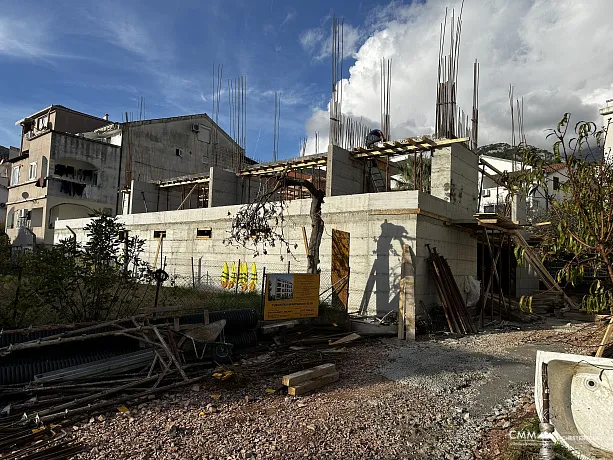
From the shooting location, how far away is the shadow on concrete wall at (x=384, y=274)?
1085cm

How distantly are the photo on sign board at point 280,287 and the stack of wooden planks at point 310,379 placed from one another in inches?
99.9

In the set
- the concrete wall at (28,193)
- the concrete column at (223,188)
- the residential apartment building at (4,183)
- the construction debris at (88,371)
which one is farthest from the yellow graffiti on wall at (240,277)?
the residential apartment building at (4,183)

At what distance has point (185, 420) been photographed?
4.95 metres

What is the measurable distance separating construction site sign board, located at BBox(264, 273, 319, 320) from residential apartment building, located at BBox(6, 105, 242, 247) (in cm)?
1902

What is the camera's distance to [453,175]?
1272 centimetres

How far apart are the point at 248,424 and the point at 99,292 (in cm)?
452

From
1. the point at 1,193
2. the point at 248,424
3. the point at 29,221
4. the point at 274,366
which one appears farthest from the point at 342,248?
the point at 1,193

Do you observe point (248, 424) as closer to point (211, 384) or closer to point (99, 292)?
point (211, 384)

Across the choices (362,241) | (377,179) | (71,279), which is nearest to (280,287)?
(362,241)

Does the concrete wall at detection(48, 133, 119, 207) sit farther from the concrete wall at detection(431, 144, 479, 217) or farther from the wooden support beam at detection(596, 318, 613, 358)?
the wooden support beam at detection(596, 318, 613, 358)

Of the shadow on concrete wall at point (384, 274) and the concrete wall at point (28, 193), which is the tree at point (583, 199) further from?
the concrete wall at point (28, 193)

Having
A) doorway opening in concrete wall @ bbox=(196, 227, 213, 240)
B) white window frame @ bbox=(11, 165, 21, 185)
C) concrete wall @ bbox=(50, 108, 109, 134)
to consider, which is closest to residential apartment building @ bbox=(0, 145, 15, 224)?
white window frame @ bbox=(11, 165, 21, 185)

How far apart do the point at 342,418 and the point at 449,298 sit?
6868 millimetres

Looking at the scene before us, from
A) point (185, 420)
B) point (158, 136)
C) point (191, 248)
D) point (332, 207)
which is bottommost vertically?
point (185, 420)
